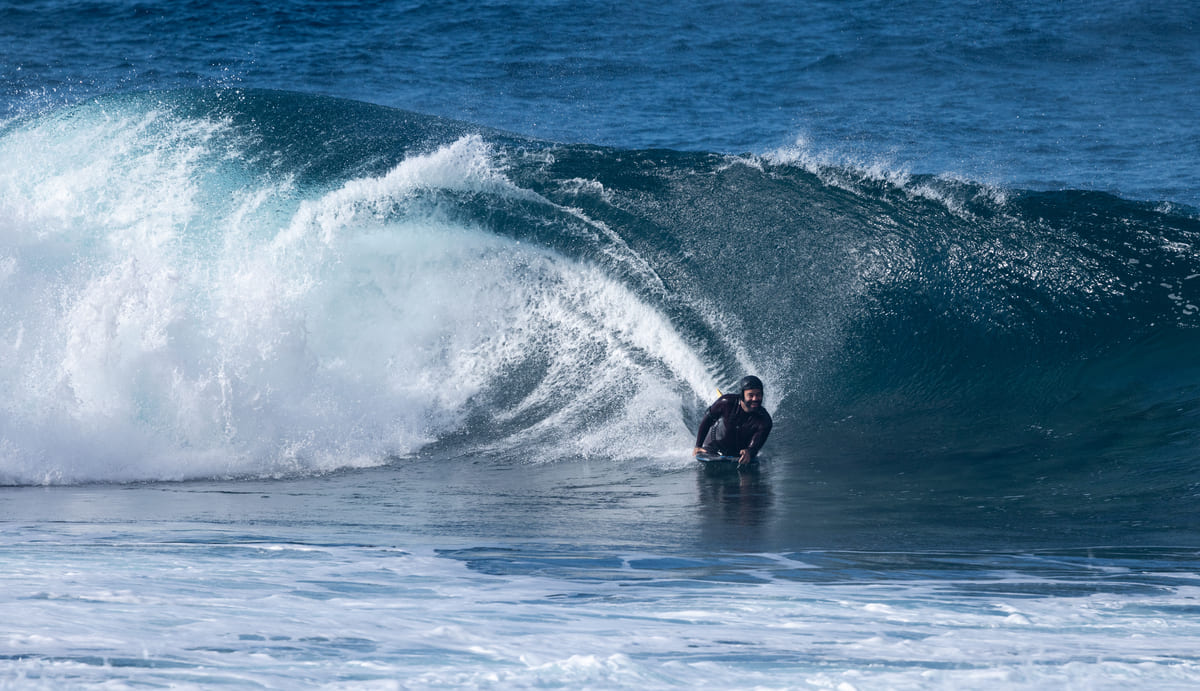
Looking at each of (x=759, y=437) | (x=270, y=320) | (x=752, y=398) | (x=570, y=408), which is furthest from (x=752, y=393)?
(x=270, y=320)

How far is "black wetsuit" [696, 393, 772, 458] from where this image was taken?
28.4 feet

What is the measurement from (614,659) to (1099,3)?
1309 inches

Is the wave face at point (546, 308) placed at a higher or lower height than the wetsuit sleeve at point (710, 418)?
higher

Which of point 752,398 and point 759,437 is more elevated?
point 752,398

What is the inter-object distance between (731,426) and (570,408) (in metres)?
2.03

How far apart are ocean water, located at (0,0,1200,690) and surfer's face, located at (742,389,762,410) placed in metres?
0.54

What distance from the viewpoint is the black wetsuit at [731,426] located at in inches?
341

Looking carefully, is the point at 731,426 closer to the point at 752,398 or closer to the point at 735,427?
the point at 735,427

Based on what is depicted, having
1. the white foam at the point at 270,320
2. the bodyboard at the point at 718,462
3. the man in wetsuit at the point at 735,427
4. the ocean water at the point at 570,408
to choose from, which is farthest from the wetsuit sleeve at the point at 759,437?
the white foam at the point at 270,320

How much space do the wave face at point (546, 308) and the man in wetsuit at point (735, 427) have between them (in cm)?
49

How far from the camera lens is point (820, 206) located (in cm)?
1274

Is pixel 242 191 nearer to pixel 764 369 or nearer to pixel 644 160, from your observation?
pixel 644 160

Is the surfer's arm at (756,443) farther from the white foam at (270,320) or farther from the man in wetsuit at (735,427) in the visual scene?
the white foam at (270,320)

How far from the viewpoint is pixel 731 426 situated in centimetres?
873
